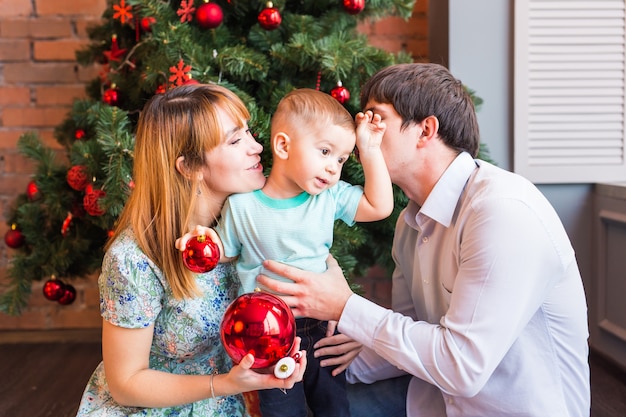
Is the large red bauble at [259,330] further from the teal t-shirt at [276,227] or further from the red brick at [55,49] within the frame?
the red brick at [55,49]

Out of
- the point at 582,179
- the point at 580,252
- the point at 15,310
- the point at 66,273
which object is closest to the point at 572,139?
the point at 582,179

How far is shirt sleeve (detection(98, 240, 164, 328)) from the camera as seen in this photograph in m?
1.15

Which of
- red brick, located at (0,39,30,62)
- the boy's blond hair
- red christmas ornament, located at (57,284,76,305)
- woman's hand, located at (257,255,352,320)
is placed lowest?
red christmas ornament, located at (57,284,76,305)

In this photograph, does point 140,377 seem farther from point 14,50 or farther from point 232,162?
point 14,50

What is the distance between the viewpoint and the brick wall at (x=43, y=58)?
105 inches

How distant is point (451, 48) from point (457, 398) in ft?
4.75

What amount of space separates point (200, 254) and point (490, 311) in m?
0.54

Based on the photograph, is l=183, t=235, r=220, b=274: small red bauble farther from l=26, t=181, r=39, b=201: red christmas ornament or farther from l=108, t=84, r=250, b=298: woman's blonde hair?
l=26, t=181, r=39, b=201: red christmas ornament

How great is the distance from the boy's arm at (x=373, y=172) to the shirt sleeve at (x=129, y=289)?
0.44 meters

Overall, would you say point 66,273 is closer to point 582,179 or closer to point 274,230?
point 274,230

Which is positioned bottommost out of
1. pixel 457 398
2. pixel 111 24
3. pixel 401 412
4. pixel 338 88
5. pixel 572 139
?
pixel 401 412

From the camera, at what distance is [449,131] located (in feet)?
4.54

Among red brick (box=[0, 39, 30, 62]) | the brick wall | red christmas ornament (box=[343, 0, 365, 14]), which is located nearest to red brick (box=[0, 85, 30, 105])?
the brick wall

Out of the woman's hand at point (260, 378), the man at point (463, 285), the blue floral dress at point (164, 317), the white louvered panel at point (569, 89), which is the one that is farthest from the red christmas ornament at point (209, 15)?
the white louvered panel at point (569, 89)
